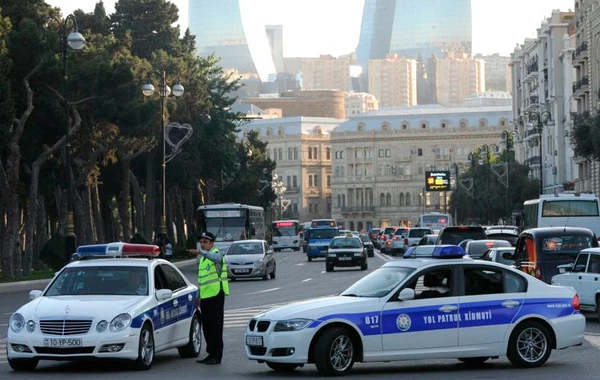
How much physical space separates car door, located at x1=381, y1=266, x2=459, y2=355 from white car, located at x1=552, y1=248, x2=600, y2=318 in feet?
30.2

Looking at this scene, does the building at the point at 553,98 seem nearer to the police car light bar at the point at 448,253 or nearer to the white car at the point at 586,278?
the white car at the point at 586,278

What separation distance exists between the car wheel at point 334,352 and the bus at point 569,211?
30193mm

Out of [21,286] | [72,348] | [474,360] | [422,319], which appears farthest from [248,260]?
[422,319]

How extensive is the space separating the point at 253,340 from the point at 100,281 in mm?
2558

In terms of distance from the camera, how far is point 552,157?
395 feet

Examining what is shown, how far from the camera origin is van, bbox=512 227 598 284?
94.1ft

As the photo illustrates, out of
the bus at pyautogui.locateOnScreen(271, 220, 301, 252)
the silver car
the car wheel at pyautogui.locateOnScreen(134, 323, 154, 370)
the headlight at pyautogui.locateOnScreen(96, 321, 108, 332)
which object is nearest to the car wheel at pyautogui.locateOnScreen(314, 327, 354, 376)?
the car wheel at pyautogui.locateOnScreen(134, 323, 154, 370)

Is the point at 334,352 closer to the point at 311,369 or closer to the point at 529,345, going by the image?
the point at 311,369

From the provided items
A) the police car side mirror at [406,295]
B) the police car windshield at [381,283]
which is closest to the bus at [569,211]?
the police car windshield at [381,283]

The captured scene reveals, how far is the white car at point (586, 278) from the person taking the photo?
26.1 metres

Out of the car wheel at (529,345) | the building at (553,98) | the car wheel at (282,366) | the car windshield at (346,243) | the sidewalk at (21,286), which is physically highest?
the building at (553,98)

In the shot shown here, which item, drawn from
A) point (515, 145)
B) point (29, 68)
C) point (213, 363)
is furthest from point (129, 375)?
point (515, 145)

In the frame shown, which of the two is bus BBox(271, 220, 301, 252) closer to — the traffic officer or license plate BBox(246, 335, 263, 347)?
the traffic officer

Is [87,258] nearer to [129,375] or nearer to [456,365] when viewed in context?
[129,375]
